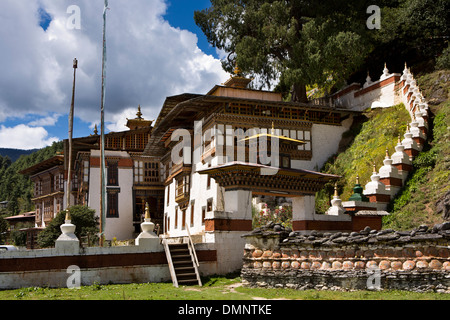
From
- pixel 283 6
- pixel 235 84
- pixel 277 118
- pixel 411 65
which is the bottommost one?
pixel 277 118

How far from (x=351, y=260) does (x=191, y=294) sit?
4.92 metres

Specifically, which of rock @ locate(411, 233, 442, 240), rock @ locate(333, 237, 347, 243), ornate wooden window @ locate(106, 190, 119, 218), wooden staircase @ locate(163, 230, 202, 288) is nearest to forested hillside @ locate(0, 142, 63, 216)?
ornate wooden window @ locate(106, 190, 119, 218)

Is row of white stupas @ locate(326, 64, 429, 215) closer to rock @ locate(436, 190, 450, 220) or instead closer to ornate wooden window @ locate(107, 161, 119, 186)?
rock @ locate(436, 190, 450, 220)

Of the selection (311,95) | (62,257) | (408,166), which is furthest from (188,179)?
(311,95)

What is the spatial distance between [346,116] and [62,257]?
77.3ft

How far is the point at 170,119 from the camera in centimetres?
3278

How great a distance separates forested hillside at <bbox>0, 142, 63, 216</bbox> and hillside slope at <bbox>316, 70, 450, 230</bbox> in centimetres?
6510

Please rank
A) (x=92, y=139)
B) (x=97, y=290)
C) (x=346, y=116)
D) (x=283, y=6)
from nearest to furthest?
(x=97, y=290) → (x=346, y=116) → (x=283, y=6) → (x=92, y=139)

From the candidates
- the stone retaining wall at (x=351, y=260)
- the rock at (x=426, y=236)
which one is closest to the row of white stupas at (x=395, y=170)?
the stone retaining wall at (x=351, y=260)

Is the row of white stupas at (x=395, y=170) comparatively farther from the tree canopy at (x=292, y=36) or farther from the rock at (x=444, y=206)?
the tree canopy at (x=292, y=36)

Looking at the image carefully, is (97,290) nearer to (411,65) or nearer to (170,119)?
(170,119)

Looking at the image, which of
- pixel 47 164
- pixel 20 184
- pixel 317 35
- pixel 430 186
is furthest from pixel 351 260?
pixel 20 184

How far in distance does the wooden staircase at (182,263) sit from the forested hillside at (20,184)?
70685 millimetres

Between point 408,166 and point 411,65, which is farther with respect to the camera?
point 411,65
